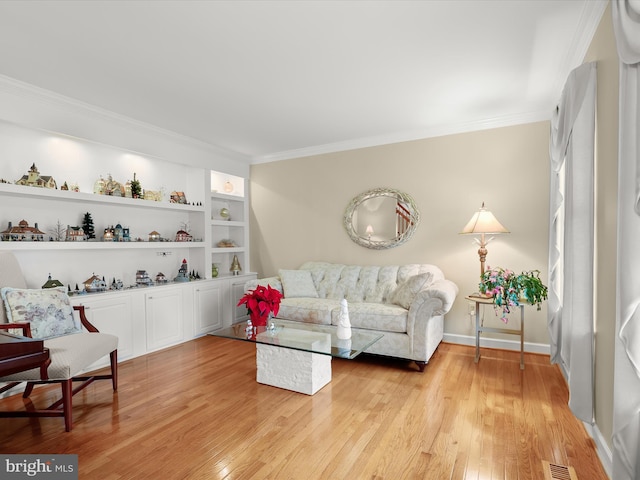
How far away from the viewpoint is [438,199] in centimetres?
438

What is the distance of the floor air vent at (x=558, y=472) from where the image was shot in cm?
186

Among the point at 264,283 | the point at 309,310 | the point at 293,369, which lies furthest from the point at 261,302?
the point at 264,283

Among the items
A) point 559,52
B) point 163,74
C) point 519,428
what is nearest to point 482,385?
point 519,428

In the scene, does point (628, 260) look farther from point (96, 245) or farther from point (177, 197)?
point (177, 197)

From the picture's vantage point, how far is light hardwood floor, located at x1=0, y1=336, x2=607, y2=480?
1964 mm

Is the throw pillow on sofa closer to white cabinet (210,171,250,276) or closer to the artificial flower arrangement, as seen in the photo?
the artificial flower arrangement

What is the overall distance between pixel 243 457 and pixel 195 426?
1.74 feet

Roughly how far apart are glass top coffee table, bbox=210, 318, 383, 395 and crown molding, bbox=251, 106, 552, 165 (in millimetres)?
2679

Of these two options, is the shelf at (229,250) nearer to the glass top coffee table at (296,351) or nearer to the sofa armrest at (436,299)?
the glass top coffee table at (296,351)

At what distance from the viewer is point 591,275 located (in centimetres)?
213

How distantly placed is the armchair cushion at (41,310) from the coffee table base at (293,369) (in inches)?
62.6

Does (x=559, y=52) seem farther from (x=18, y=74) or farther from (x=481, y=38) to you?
(x=18, y=74)

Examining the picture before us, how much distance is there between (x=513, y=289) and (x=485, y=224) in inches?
29.0

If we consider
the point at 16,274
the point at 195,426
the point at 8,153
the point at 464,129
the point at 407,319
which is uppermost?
the point at 464,129
